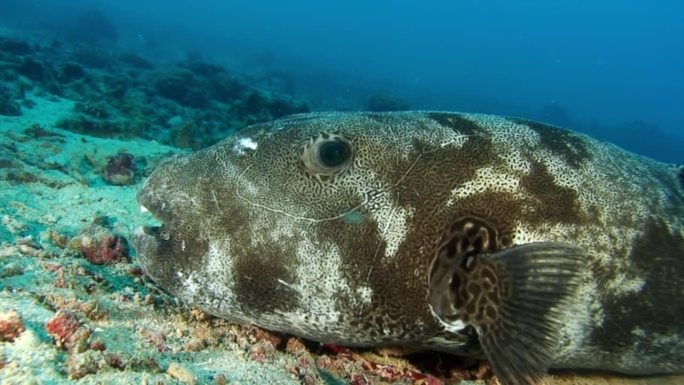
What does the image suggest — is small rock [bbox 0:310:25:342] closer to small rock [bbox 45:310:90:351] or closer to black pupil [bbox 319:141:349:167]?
small rock [bbox 45:310:90:351]

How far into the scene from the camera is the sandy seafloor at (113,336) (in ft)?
8.25

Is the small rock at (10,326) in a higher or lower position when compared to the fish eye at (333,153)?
lower

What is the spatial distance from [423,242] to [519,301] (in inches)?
27.4

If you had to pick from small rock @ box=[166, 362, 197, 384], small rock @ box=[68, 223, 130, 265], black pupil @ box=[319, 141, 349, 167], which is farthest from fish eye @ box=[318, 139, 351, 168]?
small rock @ box=[68, 223, 130, 265]

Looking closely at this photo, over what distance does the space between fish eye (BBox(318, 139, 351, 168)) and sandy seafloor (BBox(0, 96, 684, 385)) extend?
55.0 inches

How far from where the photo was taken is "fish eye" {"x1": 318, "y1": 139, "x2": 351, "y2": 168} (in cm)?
328

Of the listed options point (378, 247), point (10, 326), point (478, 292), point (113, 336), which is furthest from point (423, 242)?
point (10, 326)

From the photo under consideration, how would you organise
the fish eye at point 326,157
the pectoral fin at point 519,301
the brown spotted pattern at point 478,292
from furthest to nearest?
1. the fish eye at point 326,157
2. the brown spotted pattern at point 478,292
3. the pectoral fin at point 519,301

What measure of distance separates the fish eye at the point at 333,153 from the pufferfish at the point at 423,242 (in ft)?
0.05

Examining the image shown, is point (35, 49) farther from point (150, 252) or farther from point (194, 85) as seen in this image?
point (150, 252)

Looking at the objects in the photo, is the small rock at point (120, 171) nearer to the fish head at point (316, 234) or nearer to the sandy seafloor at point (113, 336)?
the sandy seafloor at point (113, 336)

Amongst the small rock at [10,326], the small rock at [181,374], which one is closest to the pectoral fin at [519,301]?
the small rock at [181,374]

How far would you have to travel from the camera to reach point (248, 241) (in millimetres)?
3188

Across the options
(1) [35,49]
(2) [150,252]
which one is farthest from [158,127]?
(1) [35,49]
